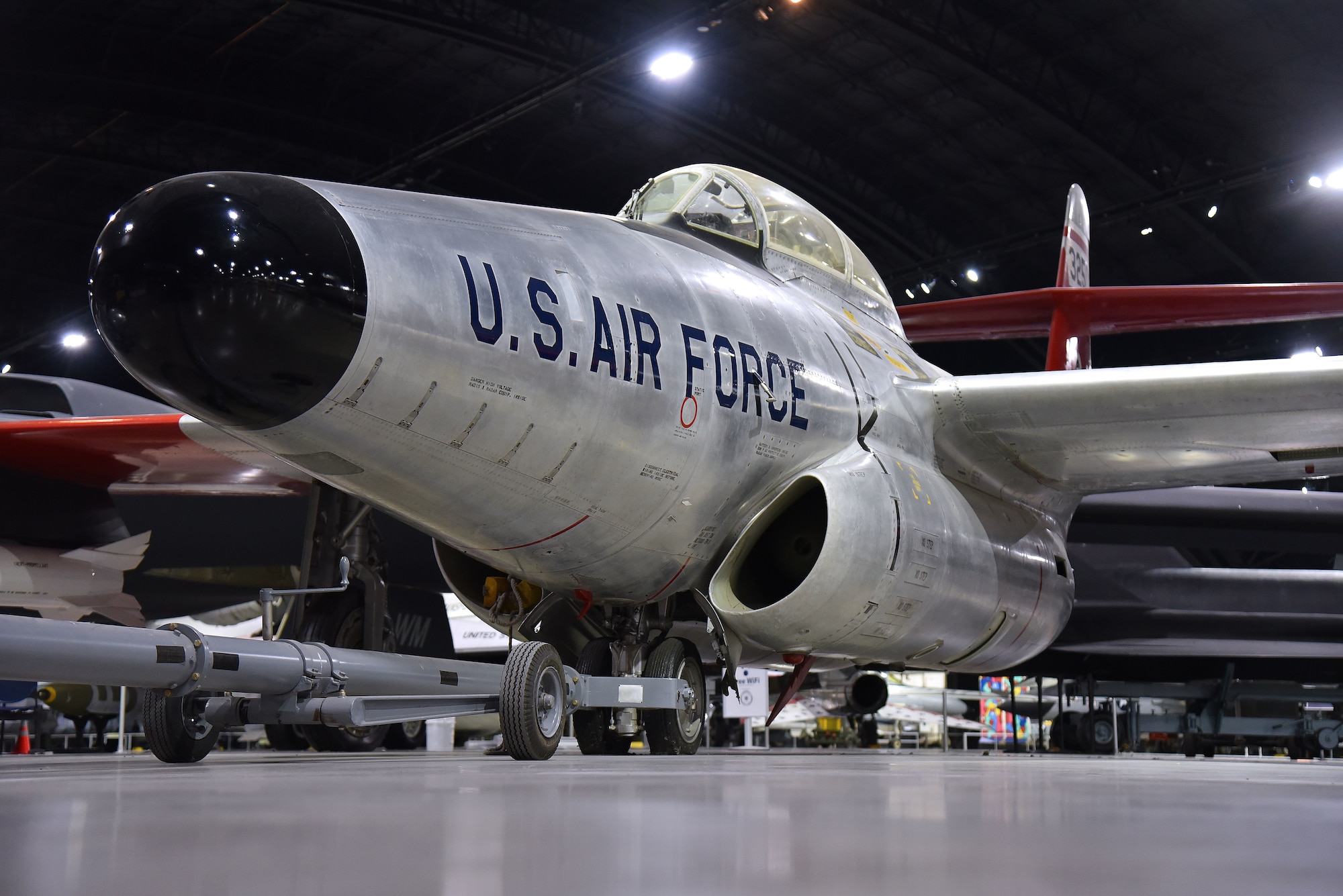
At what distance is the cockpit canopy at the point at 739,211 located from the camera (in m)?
6.15

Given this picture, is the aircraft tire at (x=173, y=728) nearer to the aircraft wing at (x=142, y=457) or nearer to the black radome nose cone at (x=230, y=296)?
the aircraft wing at (x=142, y=457)

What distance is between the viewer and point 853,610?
5438mm

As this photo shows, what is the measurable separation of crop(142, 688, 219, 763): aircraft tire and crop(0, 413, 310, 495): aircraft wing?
72.5 inches

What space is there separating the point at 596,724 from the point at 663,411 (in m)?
2.00

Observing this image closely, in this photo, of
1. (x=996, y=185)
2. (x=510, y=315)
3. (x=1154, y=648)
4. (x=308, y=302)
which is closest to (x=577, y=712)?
(x=510, y=315)

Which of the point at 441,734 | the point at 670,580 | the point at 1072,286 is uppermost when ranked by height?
the point at 1072,286

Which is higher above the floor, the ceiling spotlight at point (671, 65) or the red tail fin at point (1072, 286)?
the ceiling spotlight at point (671, 65)

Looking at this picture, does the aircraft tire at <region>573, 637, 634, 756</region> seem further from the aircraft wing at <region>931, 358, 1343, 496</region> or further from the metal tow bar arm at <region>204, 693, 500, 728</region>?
the aircraft wing at <region>931, 358, 1343, 496</region>

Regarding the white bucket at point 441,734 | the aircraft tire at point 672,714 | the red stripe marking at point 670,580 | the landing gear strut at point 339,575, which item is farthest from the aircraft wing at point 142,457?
the white bucket at point 441,734

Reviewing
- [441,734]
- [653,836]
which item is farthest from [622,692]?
[441,734]

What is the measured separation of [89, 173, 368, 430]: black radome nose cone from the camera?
3.67 meters

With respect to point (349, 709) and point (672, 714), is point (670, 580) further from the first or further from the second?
point (349, 709)

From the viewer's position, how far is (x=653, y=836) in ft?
6.89

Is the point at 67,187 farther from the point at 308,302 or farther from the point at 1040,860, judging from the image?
the point at 1040,860
